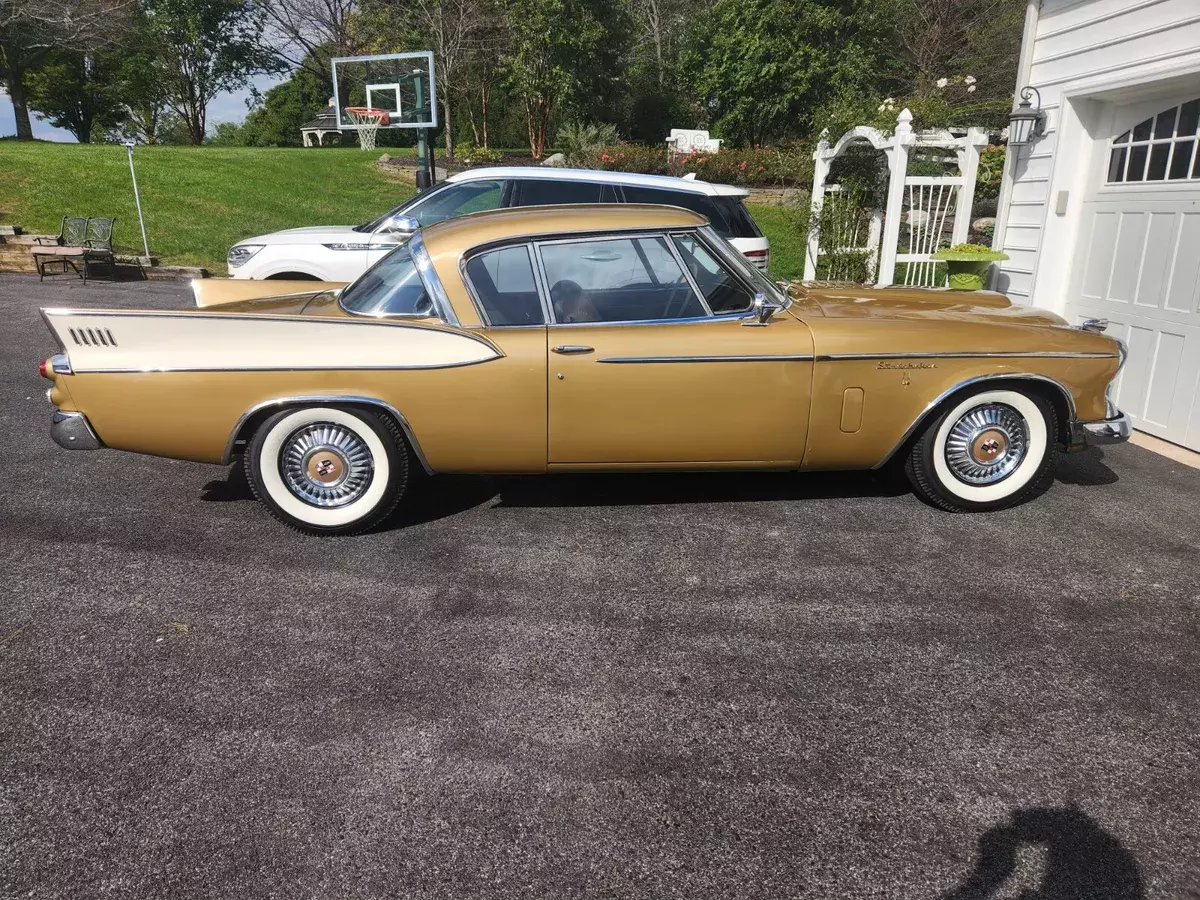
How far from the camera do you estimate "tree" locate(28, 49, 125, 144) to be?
108 ft

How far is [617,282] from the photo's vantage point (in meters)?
4.21

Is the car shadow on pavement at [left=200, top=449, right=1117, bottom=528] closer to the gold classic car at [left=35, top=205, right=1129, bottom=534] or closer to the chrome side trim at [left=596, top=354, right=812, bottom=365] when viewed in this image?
the gold classic car at [left=35, top=205, right=1129, bottom=534]

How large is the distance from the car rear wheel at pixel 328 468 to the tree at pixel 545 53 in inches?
855

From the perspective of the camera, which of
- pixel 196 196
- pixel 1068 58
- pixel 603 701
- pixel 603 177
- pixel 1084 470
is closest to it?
pixel 603 701

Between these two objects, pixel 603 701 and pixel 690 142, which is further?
pixel 690 142

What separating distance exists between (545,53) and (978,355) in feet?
77.4

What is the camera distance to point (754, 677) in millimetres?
2998

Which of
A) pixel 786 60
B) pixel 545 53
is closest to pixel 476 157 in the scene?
pixel 545 53

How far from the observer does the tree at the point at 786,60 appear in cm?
2523

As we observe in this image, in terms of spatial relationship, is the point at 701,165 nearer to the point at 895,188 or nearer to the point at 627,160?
→ the point at 627,160

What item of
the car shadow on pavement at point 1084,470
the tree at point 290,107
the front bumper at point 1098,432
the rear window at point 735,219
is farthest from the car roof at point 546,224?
the tree at point 290,107

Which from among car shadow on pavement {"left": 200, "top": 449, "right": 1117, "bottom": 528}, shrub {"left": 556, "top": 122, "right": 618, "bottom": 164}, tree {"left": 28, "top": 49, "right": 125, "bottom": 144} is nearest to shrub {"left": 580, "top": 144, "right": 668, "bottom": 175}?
shrub {"left": 556, "top": 122, "right": 618, "bottom": 164}

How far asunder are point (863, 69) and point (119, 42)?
86.9ft

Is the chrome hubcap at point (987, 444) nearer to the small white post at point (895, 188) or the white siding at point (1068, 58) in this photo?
the white siding at point (1068, 58)
